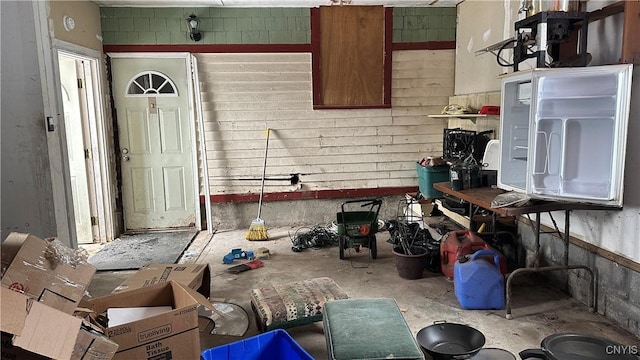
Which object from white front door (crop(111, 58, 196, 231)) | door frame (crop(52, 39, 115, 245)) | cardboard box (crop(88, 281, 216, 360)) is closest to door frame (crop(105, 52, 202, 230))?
white front door (crop(111, 58, 196, 231))

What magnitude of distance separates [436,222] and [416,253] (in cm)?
151

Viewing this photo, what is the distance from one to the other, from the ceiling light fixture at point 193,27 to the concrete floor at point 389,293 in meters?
2.59

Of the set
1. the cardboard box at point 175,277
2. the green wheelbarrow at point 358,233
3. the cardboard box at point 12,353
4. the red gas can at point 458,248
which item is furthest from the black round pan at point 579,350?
the cardboard box at point 12,353

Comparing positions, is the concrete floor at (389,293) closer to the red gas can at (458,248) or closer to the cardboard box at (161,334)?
the red gas can at (458,248)

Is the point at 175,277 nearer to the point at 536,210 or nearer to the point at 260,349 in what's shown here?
the point at 260,349

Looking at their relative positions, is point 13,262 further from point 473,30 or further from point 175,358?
point 473,30

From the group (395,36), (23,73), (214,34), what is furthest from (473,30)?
(23,73)

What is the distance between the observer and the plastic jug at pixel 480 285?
11.2 ft

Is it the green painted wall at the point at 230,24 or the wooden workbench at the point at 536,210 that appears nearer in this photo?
the wooden workbench at the point at 536,210

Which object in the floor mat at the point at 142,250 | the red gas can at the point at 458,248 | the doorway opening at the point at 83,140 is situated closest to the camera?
the red gas can at the point at 458,248

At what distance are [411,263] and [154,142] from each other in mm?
3722

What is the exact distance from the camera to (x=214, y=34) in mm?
5652

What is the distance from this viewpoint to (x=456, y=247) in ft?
12.9

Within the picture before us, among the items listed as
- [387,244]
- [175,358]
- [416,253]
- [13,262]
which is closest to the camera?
[13,262]
